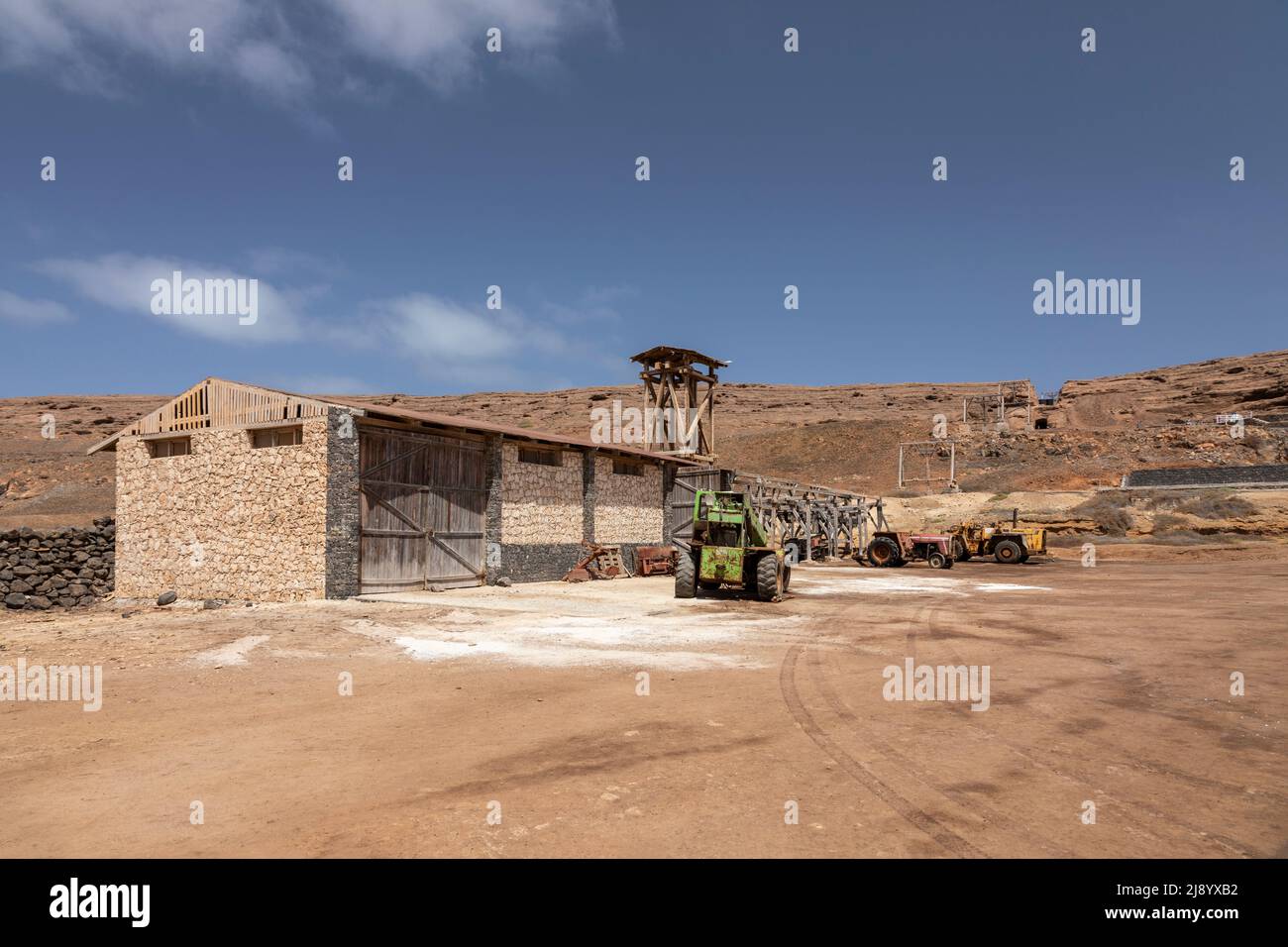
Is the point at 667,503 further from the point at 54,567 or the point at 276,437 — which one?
the point at 54,567

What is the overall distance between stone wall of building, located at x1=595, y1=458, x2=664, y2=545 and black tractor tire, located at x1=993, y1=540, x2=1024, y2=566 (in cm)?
1406

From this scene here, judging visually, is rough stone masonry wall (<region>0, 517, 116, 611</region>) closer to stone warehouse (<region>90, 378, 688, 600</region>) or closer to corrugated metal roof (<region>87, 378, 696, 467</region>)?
stone warehouse (<region>90, 378, 688, 600</region>)

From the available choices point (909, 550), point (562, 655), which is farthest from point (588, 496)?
point (909, 550)

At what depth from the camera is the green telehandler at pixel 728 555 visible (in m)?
16.0

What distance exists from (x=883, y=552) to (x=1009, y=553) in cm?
494

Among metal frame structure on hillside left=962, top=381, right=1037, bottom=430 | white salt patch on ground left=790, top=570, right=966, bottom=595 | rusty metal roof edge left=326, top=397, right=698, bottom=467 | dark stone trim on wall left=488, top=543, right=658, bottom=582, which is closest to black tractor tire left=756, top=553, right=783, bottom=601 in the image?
white salt patch on ground left=790, top=570, right=966, bottom=595

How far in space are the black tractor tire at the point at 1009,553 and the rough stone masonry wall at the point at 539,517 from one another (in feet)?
58.1

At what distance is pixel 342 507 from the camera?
1538 cm

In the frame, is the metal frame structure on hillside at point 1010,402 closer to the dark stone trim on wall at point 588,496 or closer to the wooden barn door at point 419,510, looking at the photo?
the dark stone trim on wall at point 588,496
